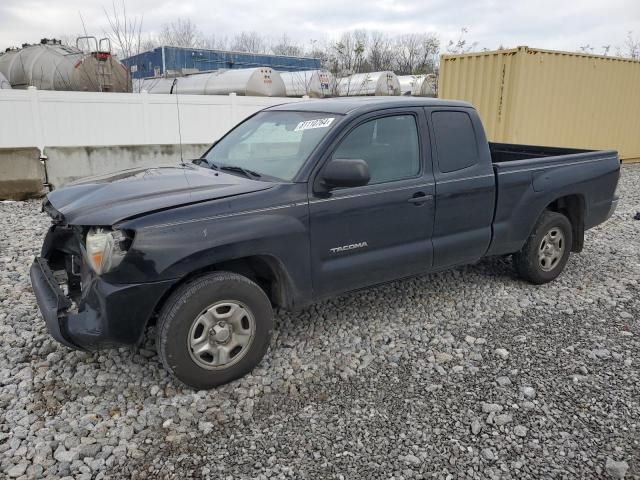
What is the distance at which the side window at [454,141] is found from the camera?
13.8 ft

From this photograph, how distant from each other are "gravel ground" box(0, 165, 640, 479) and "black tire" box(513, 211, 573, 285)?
413 mm

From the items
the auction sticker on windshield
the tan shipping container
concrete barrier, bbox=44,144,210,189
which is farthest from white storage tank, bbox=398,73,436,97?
the auction sticker on windshield

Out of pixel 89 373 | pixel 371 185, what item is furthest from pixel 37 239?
pixel 371 185

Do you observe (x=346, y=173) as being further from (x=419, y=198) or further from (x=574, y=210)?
(x=574, y=210)

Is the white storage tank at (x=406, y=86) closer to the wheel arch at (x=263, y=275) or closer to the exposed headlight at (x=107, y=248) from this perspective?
the wheel arch at (x=263, y=275)

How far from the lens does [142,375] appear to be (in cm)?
346

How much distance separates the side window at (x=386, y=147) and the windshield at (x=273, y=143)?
0.22 m

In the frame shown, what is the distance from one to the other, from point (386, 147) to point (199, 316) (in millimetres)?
1909

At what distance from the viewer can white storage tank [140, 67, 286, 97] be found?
1659cm

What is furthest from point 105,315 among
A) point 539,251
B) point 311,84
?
point 311,84

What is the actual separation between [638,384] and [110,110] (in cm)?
1097

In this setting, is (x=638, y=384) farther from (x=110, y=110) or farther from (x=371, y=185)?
(x=110, y=110)

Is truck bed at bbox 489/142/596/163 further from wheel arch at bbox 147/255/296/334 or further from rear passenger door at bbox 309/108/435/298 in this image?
wheel arch at bbox 147/255/296/334

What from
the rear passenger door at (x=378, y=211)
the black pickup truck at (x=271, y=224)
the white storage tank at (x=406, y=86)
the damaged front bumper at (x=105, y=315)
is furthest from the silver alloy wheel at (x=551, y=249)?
the white storage tank at (x=406, y=86)
